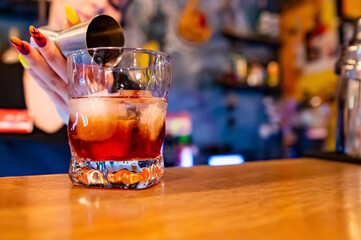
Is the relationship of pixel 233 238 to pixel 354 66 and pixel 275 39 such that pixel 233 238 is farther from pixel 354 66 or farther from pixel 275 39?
pixel 275 39

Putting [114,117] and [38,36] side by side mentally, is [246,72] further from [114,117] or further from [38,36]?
[114,117]

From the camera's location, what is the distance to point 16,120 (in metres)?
2.21

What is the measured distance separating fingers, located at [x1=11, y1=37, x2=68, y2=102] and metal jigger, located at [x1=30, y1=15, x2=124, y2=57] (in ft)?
0.09

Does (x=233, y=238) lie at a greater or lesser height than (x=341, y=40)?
lesser

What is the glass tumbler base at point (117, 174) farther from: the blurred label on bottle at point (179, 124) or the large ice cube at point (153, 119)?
the blurred label on bottle at point (179, 124)

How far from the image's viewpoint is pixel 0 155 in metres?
2.19

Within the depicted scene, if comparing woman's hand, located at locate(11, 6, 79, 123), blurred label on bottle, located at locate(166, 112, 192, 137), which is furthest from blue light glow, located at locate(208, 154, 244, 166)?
woman's hand, located at locate(11, 6, 79, 123)

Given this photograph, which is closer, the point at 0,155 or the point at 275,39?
the point at 0,155

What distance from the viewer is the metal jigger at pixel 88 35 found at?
646mm

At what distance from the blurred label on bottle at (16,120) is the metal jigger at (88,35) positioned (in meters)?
1.66

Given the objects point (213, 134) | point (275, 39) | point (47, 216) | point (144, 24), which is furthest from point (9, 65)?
point (275, 39)

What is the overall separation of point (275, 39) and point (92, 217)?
14.9 feet

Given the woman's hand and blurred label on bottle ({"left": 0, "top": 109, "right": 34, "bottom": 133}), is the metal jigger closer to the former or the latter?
the woman's hand

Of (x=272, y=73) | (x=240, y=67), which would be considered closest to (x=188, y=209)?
(x=240, y=67)
